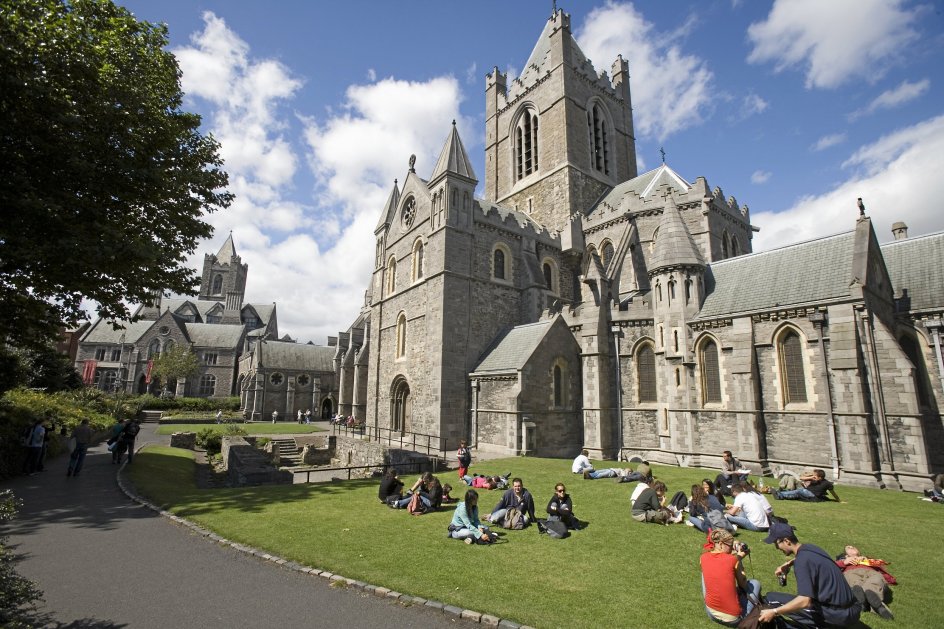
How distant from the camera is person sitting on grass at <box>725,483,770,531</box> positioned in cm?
927

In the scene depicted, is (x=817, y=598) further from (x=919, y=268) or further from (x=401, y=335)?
(x=401, y=335)

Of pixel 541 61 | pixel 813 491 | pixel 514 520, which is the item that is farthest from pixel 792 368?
pixel 541 61

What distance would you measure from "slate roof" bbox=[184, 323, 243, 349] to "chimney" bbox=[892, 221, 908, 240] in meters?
66.3

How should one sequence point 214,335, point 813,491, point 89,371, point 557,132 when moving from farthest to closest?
point 214,335 → point 89,371 → point 557,132 → point 813,491

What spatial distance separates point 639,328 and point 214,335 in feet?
196

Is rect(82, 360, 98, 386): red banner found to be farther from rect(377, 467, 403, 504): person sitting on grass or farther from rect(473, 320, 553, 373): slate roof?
rect(377, 467, 403, 504): person sitting on grass

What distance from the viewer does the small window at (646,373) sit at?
20.5 meters

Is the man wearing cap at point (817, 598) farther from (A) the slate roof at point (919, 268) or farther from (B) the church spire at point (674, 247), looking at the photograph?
(A) the slate roof at point (919, 268)

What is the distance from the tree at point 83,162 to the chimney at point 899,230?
29727 mm

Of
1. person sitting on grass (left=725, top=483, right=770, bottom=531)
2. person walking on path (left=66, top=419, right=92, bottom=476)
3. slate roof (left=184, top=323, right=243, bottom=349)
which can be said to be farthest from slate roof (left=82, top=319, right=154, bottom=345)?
person sitting on grass (left=725, top=483, right=770, bottom=531)

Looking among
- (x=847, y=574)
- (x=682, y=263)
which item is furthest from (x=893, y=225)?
(x=847, y=574)

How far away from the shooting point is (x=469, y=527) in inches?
341

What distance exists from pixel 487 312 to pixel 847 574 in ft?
64.3

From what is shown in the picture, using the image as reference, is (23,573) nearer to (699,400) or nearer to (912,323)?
(699,400)
